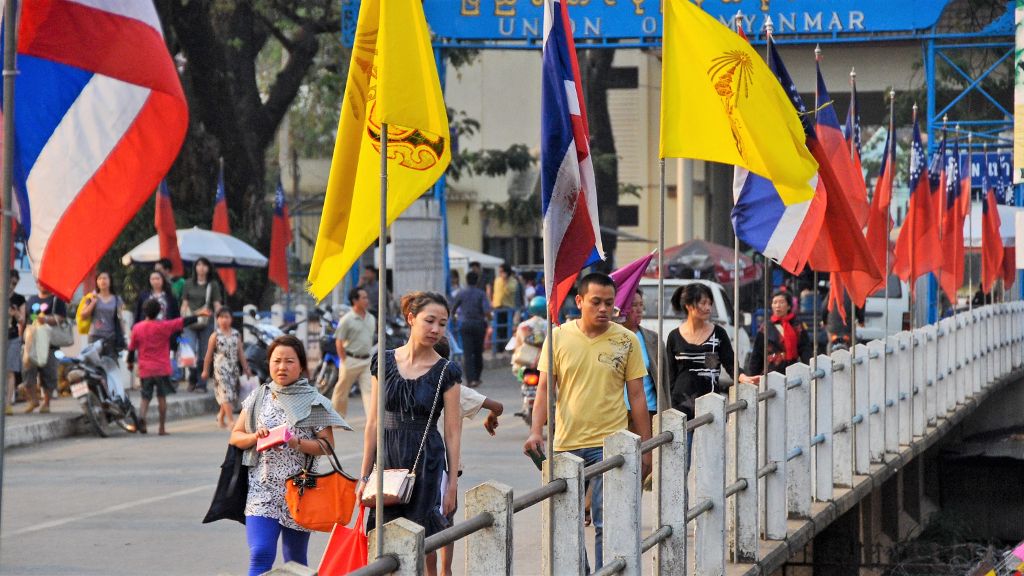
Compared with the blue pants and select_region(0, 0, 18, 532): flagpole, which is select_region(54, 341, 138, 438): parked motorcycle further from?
select_region(0, 0, 18, 532): flagpole

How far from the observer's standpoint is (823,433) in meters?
12.2

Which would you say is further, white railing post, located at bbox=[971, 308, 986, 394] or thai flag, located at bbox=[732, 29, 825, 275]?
white railing post, located at bbox=[971, 308, 986, 394]

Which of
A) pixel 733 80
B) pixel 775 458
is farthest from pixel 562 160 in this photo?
pixel 775 458

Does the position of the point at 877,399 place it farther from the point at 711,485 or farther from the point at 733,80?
the point at 733,80

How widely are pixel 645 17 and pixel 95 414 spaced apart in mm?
10546

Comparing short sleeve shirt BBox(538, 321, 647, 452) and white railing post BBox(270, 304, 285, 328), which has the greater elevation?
short sleeve shirt BBox(538, 321, 647, 452)

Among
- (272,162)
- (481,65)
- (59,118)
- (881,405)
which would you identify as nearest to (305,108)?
(272,162)

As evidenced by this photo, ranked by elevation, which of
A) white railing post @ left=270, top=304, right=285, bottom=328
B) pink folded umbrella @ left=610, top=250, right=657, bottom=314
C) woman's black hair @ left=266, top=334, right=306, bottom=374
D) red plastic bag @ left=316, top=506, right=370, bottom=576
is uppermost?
pink folded umbrella @ left=610, top=250, right=657, bottom=314

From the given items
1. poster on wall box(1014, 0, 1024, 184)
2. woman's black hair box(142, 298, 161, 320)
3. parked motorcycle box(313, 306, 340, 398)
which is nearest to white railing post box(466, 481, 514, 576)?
poster on wall box(1014, 0, 1024, 184)

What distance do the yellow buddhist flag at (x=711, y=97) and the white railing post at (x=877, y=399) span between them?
531 centimetres

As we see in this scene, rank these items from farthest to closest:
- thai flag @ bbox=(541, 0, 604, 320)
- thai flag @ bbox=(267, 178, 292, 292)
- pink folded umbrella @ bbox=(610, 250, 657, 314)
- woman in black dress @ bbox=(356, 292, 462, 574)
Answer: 1. thai flag @ bbox=(267, 178, 292, 292)
2. pink folded umbrella @ bbox=(610, 250, 657, 314)
3. woman in black dress @ bbox=(356, 292, 462, 574)
4. thai flag @ bbox=(541, 0, 604, 320)

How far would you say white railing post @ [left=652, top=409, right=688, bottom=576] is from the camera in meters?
8.31

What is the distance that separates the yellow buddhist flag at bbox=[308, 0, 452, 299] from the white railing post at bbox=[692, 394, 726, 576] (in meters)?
3.15

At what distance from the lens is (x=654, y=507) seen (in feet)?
27.6
